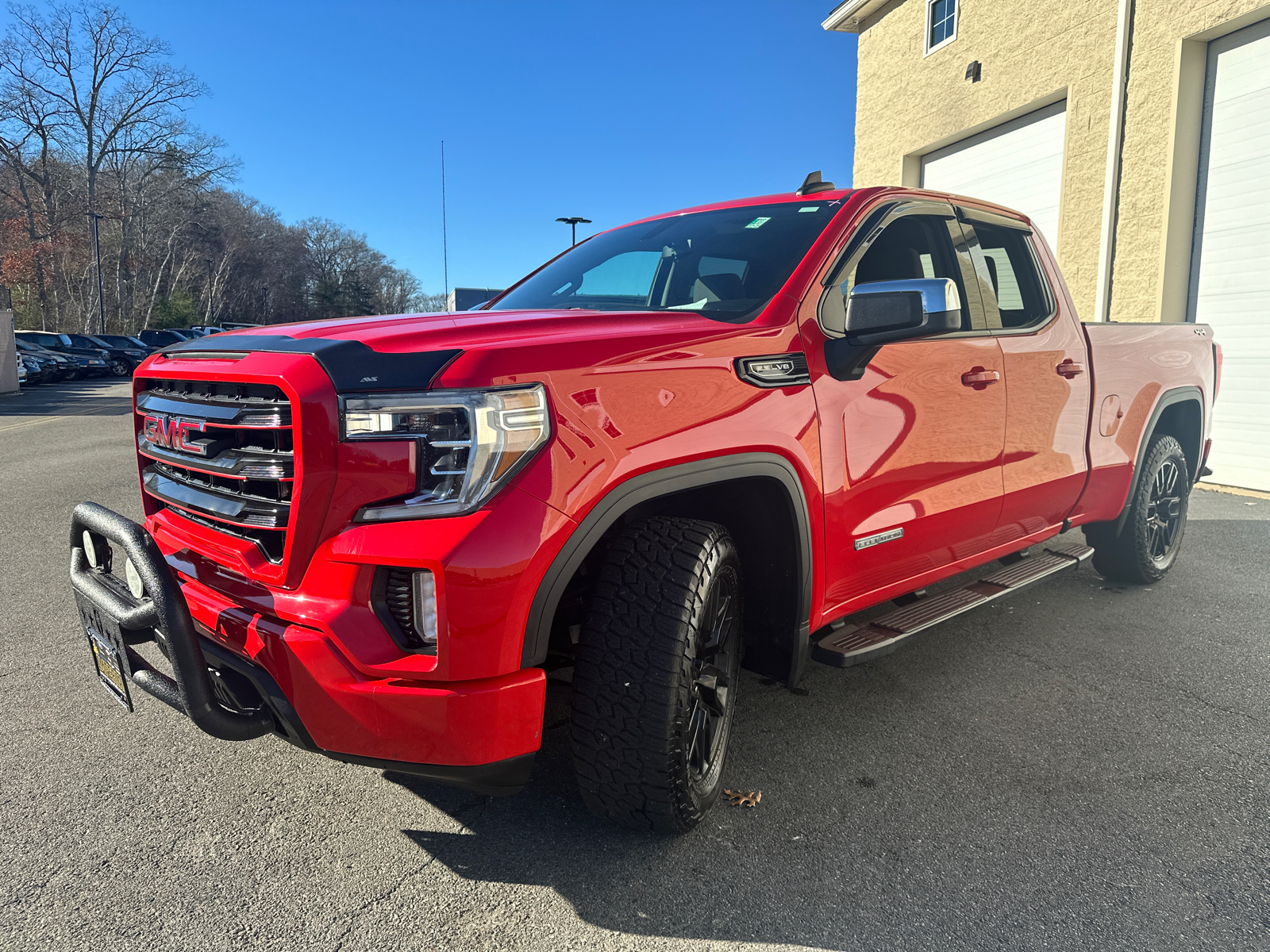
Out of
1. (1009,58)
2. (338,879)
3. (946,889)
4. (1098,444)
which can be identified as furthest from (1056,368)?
(1009,58)

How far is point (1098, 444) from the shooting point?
4074 mm

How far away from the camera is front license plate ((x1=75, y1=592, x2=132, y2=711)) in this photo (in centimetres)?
221

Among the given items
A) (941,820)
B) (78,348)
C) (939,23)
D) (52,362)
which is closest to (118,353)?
(78,348)

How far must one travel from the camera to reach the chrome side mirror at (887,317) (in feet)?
8.23

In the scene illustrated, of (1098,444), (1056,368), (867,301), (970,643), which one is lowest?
(970,643)

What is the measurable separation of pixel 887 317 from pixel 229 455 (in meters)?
1.90

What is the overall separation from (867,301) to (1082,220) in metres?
9.94

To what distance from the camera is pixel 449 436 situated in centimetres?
186

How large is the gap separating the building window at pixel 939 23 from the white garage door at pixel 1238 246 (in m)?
4.82

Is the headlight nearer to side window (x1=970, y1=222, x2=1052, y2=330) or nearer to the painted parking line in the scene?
side window (x1=970, y1=222, x2=1052, y2=330)

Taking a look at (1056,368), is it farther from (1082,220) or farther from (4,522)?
(1082,220)

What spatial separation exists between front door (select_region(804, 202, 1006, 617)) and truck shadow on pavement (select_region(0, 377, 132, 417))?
1764 centimetres

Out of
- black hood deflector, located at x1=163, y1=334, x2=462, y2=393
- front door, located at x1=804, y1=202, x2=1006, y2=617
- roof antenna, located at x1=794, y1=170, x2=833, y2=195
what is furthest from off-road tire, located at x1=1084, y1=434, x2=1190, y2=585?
black hood deflector, located at x1=163, y1=334, x2=462, y2=393

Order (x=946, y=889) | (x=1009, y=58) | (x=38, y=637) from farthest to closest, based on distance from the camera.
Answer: (x=1009, y=58)
(x=38, y=637)
(x=946, y=889)
